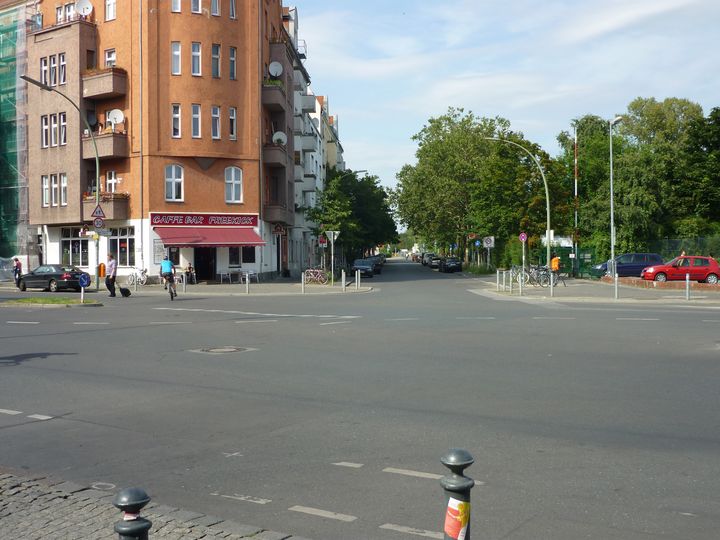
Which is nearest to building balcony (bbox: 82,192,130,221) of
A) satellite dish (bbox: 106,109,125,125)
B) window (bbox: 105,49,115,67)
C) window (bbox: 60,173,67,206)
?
window (bbox: 60,173,67,206)

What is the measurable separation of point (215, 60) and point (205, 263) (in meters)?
12.3

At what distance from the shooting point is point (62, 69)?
155 ft

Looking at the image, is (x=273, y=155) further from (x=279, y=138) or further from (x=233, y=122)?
(x=233, y=122)

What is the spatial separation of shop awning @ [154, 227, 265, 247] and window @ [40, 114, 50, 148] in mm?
10770

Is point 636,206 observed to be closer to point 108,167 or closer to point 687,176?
point 687,176

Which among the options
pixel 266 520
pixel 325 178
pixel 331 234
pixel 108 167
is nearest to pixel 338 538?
pixel 266 520

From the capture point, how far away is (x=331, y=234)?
132 feet

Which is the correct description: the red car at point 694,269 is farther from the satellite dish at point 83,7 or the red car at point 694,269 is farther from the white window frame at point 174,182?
the satellite dish at point 83,7

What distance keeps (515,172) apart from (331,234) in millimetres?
19128

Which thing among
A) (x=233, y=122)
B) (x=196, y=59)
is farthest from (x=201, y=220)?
(x=196, y=59)

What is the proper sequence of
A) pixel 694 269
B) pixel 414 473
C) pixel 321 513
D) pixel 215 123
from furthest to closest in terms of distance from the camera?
pixel 215 123, pixel 694 269, pixel 414 473, pixel 321 513

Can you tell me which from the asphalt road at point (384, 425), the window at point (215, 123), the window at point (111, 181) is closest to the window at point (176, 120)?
the window at point (215, 123)

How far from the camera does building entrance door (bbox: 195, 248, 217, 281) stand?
46125 millimetres

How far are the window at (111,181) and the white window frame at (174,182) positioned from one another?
11.5ft
